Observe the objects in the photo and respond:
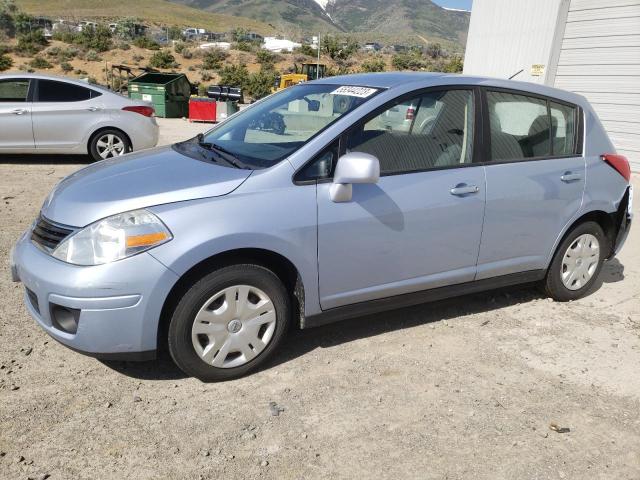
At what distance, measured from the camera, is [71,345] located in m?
2.84

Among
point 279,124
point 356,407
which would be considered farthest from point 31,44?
A: point 356,407

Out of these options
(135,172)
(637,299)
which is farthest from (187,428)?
(637,299)

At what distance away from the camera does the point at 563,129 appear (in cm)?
420

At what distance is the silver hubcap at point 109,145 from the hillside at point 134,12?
296 ft

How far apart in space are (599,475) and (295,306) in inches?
70.3

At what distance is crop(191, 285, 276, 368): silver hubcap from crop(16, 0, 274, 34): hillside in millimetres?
96901

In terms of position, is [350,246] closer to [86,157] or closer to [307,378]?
[307,378]

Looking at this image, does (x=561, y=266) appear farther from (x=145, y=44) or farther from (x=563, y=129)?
(x=145, y=44)

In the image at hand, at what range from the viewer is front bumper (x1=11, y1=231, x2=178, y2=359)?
2709mm

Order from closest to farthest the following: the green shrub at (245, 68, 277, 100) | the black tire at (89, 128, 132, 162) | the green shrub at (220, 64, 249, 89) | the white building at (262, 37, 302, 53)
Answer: the black tire at (89, 128, 132, 162)
the green shrub at (245, 68, 277, 100)
the green shrub at (220, 64, 249, 89)
the white building at (262, 37, 302, 53)

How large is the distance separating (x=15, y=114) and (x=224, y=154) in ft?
A: 21.3

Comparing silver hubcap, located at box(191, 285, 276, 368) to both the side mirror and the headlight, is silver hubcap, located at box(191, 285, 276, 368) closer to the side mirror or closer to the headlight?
the headlight

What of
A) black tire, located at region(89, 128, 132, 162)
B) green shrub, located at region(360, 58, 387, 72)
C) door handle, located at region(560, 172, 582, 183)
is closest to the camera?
door handle, located at region(560, 172, 582, 183)

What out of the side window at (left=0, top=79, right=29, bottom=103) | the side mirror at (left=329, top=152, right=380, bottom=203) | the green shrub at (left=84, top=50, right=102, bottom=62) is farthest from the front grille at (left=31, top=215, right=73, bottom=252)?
the green shrub at (left=84, top=50, right=102, bottom=62)
